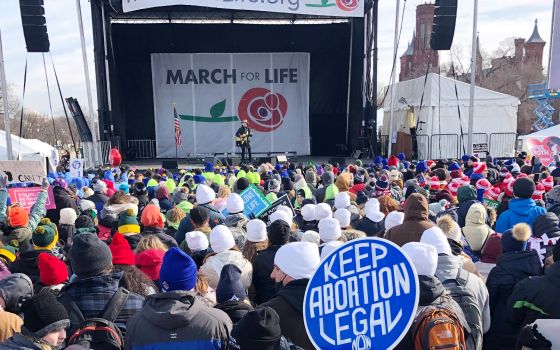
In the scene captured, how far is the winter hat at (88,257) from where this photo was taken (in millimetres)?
2799

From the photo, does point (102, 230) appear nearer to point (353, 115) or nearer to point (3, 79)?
point (3, 79)

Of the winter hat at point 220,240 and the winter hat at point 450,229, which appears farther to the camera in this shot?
the winter hat at point 450,229

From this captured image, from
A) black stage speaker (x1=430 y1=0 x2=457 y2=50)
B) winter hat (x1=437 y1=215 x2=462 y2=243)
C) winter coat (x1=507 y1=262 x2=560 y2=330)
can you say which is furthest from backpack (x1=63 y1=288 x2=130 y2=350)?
black stage speaker (x1=430 y1=0 x2=457 y2=50)

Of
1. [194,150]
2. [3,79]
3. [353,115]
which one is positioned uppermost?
[3,79]

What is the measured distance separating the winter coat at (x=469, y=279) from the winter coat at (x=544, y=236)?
1314 millimetres

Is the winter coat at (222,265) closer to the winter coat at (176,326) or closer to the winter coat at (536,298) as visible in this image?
the winter coat at (176,326)

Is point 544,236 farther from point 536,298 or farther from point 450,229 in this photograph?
point 536,298

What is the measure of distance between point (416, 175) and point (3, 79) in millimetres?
11930

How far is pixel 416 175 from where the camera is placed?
9.30 meters

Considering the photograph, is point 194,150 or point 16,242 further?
point 194,150

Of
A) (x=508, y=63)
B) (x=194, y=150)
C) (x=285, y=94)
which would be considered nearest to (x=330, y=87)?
(x=285, y=94)

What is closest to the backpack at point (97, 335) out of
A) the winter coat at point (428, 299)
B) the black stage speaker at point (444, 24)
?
the winter coat at point (428, 299)

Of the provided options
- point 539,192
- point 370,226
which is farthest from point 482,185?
point 370,226

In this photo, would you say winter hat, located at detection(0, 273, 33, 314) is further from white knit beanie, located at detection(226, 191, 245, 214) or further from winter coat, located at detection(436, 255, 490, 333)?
white knit beanie, located at detection(226, 191, 245, 214)
